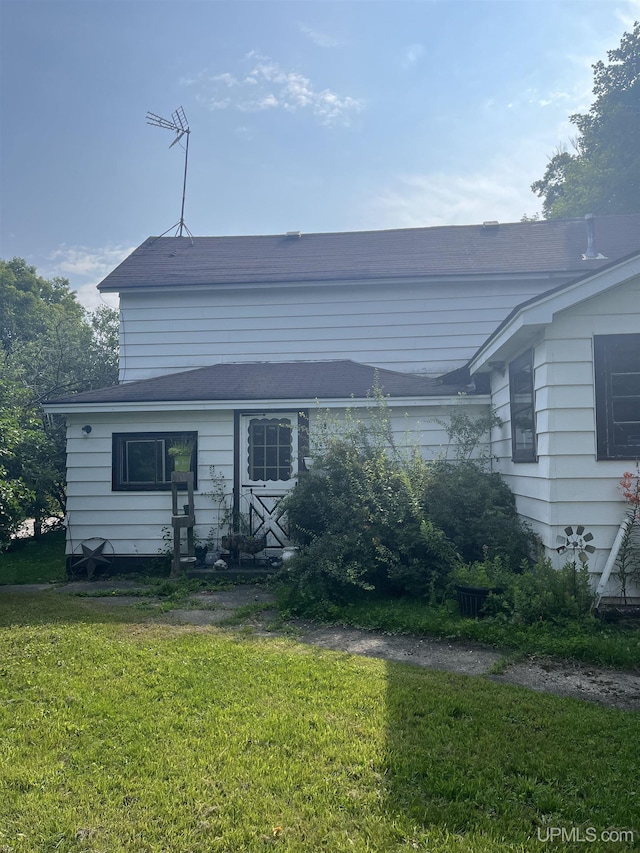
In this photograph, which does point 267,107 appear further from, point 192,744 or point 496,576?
point 192,744

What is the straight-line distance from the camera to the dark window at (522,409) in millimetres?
6707

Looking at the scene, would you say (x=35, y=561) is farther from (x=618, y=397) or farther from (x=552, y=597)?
(x=618, y=397)

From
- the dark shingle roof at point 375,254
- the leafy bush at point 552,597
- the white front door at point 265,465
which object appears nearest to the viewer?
the leafy bush at point 552,597

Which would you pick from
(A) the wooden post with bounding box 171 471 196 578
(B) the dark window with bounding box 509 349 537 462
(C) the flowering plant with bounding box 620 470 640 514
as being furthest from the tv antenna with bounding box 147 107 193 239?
(C) the flowering plant with bounding box 620 470 640 514

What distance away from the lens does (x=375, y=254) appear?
1294 centimetres

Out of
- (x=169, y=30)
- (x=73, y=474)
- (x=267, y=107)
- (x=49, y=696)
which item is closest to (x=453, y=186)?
(x=267, y=107)

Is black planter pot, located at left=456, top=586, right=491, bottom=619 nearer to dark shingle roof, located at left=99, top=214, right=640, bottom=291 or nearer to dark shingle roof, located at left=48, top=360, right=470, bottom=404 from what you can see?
dark shingle roof, located at left=48, top=360, right=470, bottom=404

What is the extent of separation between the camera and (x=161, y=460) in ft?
31.4

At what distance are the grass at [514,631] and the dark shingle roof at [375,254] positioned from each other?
7561mm

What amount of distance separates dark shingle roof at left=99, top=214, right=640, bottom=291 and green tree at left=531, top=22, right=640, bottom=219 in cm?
1043

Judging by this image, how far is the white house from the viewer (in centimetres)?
593

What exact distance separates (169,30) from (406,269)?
6.38 m

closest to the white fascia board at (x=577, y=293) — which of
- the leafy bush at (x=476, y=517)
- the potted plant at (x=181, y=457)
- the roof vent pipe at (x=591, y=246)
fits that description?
the leafy bush at (x=476, y=517)

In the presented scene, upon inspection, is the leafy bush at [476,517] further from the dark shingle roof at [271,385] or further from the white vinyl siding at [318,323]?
the white vinyl siding at [318,323]
